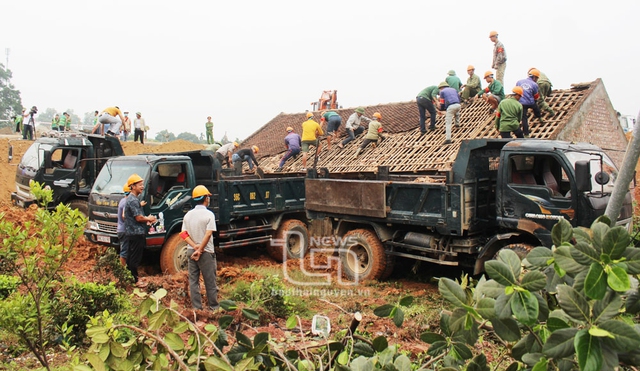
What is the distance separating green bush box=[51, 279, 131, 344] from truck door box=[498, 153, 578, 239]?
560 cm

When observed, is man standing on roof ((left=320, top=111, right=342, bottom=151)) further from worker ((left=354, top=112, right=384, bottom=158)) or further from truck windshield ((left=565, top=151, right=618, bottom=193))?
truck windshield ((left=565, top=151, right=618, bottom=193))

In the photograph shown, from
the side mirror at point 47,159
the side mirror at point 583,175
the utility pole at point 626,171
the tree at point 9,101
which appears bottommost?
the side mirror at point 583,175

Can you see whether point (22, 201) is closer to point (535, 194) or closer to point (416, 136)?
point (416, 136)

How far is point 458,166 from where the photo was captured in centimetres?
829

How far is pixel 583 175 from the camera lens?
6.95 meters

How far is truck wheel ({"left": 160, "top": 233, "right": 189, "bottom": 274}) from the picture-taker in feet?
30.9

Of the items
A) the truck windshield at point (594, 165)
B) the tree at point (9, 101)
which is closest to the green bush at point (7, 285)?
the truck windshield at point (594, 165)

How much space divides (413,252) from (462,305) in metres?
7.62

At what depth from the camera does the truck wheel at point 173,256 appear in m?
9.43

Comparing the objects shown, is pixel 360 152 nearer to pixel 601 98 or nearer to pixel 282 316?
pixel 601 98

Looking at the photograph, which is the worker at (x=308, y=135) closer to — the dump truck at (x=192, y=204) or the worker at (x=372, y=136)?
the worker at (x=372, y=136)

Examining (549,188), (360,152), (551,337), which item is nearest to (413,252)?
(549,188)

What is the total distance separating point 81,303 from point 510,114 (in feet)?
28.1

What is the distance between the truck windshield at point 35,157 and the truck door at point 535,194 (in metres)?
11.5
